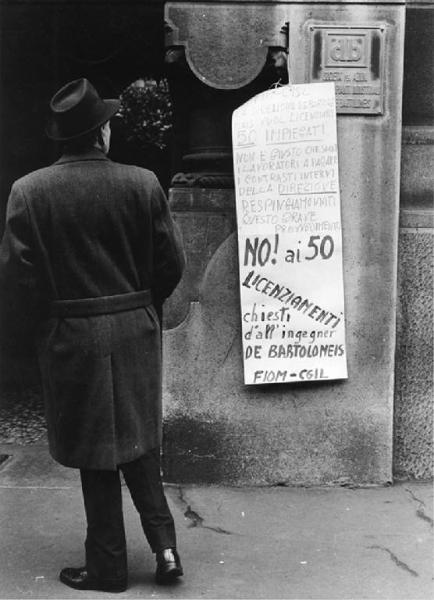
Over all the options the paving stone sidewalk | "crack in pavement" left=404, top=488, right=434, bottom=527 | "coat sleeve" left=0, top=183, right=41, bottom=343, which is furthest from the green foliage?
"coat sleeve" left=0, top=183, right=41, bottom=343

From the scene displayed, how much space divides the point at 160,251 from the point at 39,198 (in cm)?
51

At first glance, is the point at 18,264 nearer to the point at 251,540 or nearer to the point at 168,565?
the point at 168,565

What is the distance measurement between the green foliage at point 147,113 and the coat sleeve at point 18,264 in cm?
641

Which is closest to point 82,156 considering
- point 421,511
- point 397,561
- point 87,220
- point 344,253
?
point 87,220

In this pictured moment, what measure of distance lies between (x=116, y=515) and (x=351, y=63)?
2582 millimetres

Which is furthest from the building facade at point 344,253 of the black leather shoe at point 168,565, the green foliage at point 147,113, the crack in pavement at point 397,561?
the green foliage at point 147,113

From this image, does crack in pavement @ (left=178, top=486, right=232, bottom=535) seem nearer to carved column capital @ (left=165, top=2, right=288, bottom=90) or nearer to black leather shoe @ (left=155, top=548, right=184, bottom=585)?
black leather shoe @ (left=155, top=548, right=184, bottom=585)

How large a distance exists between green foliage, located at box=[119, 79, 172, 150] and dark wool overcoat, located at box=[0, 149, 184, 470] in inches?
248

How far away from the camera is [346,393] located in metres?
5.07

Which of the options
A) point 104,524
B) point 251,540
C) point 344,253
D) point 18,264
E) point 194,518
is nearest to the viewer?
point 18,264

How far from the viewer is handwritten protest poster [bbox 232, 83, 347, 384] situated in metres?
4.92

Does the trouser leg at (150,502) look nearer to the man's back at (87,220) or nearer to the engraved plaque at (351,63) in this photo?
the man's back at (87,220)

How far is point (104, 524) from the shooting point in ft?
12.3

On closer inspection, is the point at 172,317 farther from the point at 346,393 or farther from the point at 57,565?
the point at 57,565
